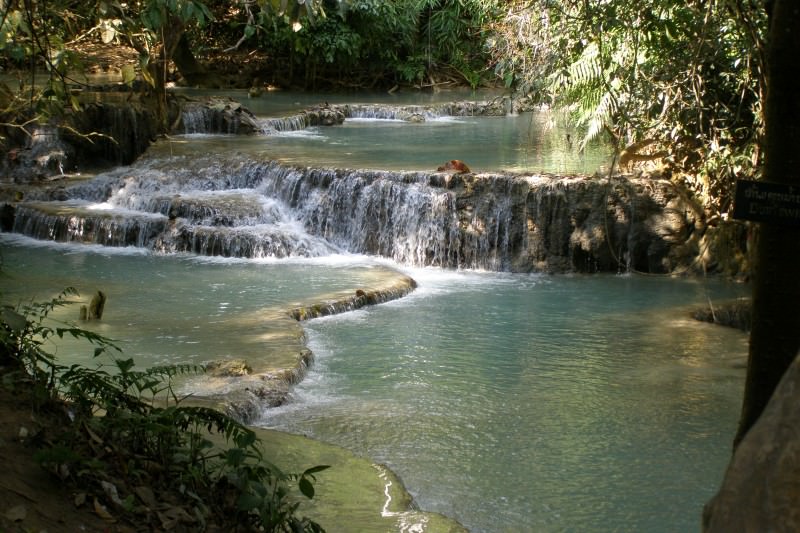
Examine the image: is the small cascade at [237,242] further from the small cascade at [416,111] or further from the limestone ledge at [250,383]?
the small cascade at [416,111]

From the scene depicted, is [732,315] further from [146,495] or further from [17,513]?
[17,513]

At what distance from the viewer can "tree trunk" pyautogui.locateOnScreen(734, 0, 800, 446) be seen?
2939 millimetres

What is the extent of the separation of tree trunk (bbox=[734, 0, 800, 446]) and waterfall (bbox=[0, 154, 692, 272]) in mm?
8067

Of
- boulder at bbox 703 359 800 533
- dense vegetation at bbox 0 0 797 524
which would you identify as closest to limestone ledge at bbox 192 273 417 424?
dense vegetation at bbox 0 0 797 524

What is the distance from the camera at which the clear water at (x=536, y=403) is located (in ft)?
18.0

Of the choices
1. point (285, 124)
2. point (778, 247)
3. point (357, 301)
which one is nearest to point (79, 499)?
point (778, 247)

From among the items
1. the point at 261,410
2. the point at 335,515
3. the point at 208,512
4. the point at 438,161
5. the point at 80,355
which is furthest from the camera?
the point at 438,161

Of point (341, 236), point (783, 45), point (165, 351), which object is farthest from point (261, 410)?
point (341, 236)

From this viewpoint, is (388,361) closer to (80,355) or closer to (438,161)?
(80,355)

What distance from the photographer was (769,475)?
2361mm

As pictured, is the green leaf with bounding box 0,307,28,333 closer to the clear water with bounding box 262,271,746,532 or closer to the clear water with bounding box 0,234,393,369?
the clear water with bounding box 262,271,746,532

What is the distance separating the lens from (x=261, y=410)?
651 cm

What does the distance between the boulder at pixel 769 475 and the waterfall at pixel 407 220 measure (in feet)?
28.7

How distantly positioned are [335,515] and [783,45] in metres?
2.87
